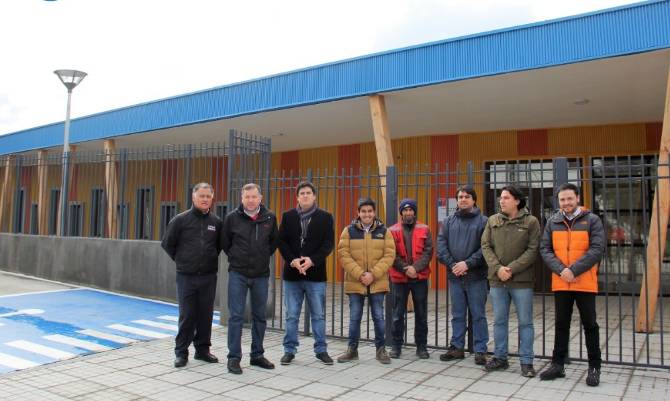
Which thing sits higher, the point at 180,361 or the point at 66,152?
the point at 66,152

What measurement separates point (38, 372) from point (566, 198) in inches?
195

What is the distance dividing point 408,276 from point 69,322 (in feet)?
15.8

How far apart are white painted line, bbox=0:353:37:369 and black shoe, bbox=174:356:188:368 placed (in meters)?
1.37

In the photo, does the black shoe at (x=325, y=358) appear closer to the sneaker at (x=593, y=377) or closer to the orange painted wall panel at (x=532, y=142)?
the sneaker at (x=593, y=377)

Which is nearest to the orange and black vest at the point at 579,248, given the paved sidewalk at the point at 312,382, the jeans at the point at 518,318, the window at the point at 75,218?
the jeans at the point at 518,318

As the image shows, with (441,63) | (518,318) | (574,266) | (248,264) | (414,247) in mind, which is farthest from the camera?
(441,63)

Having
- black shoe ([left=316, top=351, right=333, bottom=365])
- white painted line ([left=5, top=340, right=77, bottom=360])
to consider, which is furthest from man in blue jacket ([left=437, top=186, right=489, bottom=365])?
white painted line ([left=5, top=340, right=77, bottom=360])

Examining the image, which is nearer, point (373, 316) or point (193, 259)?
point (193, 259)

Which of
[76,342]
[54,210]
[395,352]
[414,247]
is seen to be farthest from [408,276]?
[54,210]

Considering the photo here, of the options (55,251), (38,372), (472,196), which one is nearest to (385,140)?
(472,196)

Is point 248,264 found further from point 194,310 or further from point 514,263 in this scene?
point 514,263

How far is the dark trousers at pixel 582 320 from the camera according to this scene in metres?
4.44

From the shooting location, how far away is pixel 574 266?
438 centimetres

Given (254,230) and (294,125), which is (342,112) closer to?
(294,125)
